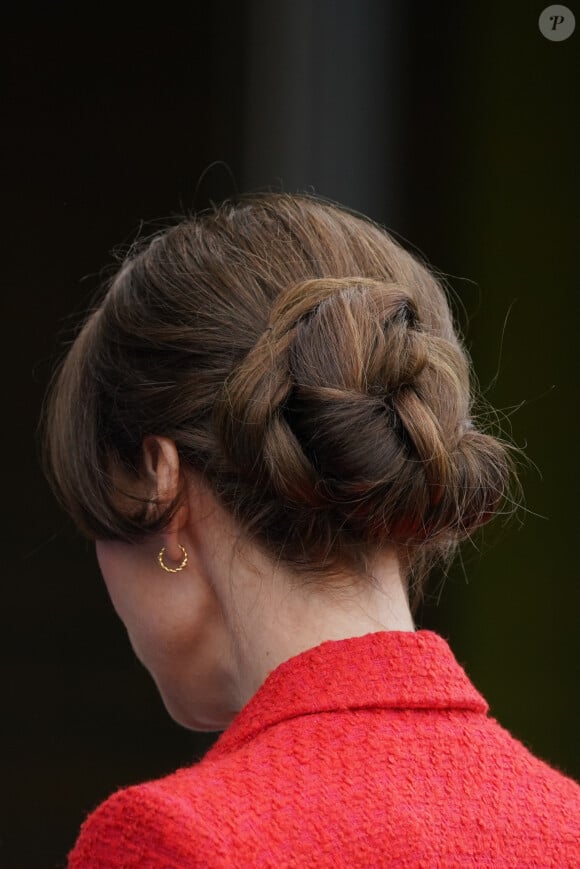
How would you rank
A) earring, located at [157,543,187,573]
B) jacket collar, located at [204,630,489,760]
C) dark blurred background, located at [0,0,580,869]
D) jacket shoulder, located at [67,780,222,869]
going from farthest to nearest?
dark blurred background, located at [0,0,580,869] < earring, located at [157,543,187,573] < jacket collar, located at [204,630,489,760] < jacket shoulder, located at [67,780,222,869]

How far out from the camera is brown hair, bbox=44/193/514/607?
948 millimetres

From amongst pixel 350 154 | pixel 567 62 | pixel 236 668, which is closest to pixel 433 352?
pixel 236 668

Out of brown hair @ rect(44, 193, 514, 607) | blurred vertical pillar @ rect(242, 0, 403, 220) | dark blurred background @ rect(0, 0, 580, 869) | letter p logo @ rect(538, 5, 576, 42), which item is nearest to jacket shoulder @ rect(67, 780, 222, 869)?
brown hair @ rect(44, 193, 514, 607)

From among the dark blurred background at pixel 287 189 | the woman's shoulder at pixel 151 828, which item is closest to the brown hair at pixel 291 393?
the woman's shoulder at pixel 151 828

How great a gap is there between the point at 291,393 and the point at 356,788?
0.29 meters

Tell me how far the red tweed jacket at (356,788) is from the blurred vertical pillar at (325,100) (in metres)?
1.04

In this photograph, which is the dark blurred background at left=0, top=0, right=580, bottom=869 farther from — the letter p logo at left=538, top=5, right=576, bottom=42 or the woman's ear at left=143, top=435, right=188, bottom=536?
the woman's ear at left=143, top=435, right=188, bottom=536

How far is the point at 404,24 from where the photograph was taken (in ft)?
6.14

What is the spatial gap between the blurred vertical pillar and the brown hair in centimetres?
72

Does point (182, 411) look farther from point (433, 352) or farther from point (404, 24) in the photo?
point (404, 24)

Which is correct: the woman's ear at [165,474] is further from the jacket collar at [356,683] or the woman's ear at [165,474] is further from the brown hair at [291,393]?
the jacket collar at [356,683]

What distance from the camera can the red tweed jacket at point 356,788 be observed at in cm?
81

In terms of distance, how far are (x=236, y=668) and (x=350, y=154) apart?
1.03 metres

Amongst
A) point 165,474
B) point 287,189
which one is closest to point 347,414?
point 165,474
